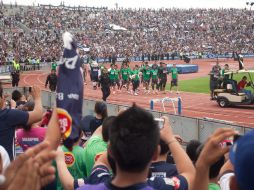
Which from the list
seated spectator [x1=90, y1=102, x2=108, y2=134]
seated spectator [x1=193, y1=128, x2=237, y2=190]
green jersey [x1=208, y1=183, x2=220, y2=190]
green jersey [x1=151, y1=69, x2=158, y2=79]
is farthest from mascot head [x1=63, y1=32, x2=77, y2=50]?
green jersey [x1=151, y1=69, x2=158, y2=79]

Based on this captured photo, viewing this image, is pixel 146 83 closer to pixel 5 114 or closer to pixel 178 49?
pixel 5 114

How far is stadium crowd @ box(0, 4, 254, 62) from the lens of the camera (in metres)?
50.1

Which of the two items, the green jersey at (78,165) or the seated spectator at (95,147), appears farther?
the green jersey at (78,165)

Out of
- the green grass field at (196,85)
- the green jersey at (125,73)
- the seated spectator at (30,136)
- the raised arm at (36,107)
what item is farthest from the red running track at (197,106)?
the raised arm at (36,107)

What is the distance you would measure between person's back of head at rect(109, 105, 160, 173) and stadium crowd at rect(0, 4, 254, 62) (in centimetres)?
3990

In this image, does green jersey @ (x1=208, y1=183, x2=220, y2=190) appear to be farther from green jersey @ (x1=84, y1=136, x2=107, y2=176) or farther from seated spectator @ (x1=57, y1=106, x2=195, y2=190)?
green jersey @ (x1=84, y1=136, x2=107, y2=176)

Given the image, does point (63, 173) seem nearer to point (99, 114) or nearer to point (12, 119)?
point (12, 119)

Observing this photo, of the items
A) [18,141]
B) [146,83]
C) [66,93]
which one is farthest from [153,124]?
[146,83]

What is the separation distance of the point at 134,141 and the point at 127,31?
6298cm

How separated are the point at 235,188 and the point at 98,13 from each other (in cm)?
6829

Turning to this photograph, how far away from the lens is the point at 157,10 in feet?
246

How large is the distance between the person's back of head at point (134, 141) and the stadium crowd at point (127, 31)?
131 feet

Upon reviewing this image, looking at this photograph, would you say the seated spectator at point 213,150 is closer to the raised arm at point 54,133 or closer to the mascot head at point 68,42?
the raised arm at point 54,133

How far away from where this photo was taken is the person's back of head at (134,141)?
7.80ft
